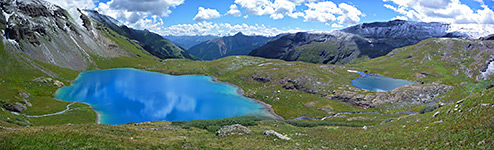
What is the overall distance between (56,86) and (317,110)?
410 ft

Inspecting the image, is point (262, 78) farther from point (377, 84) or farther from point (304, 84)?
point (377, 84)

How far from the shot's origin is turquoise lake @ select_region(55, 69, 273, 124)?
276 feet

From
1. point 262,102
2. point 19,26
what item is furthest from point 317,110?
point 19,26

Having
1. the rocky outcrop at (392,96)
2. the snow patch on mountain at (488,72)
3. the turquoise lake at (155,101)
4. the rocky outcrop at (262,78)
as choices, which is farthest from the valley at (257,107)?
the turquoise lake at (155,101)

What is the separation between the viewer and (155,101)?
4001 inches

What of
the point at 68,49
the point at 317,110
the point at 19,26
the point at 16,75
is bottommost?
the point at 317,110

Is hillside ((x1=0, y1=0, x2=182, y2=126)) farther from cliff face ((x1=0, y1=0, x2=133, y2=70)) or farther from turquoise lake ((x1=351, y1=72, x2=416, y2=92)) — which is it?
turquoise lake ((x1=351, y1=72, x2=416, y2=92))

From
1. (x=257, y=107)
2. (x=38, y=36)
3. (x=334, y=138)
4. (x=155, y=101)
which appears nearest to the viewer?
(x=334, y=138)

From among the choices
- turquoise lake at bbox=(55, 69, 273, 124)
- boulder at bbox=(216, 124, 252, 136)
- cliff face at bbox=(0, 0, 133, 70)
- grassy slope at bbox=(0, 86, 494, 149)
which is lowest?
turquoise lake at bbox=(55, 69, 273, 124)

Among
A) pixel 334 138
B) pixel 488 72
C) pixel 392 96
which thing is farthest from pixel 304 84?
pixel 488 72

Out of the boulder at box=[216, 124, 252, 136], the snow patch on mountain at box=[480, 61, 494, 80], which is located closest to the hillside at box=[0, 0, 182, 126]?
the boulder at box=[216, 124, 252, 136]

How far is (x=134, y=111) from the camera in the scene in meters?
85.9

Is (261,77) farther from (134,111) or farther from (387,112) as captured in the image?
(134,111)

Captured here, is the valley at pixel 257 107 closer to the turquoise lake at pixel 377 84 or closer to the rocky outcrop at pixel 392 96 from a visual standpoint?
the rocky outcrop at pixel 392 96
